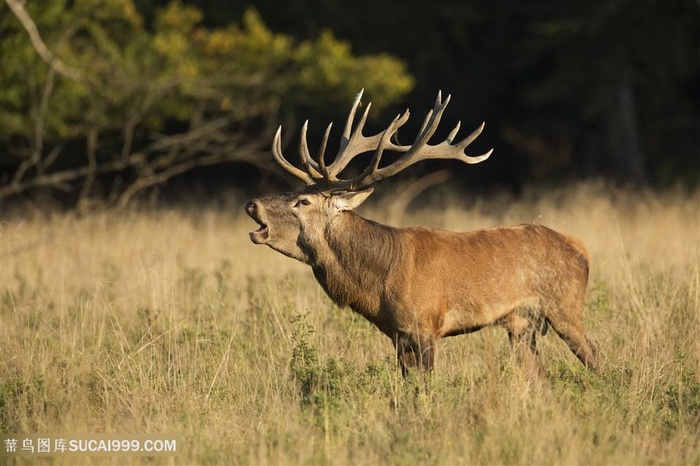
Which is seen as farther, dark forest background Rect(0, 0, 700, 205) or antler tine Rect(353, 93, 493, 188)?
dark forest background Rect(0, 0, 700, 205)

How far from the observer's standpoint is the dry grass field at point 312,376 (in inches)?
228

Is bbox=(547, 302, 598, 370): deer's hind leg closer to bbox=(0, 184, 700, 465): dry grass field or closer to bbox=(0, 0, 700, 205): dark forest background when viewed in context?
bbox=(0, 184, 700, 465): dry grass field

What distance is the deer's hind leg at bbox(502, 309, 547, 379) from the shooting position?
738 centimetres

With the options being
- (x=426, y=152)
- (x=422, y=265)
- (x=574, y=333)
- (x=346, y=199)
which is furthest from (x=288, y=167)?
(x=574, y=333)

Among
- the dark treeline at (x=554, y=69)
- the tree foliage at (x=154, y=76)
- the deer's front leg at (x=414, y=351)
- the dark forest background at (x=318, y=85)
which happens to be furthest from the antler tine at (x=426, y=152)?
the dark treeline at (x=554, y=69)

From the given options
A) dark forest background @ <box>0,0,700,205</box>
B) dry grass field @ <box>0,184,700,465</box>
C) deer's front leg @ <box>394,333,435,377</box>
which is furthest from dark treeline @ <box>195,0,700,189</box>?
deer's front leg @ <box>394,333,435,377</box>

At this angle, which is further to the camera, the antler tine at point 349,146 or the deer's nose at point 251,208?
the antler tine at point 349,146

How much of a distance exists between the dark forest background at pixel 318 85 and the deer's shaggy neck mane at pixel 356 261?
6113 millimetres

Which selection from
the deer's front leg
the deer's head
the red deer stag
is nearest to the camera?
the deer's front leg

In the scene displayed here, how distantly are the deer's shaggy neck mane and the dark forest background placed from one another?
6113 mm

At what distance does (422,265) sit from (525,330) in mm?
916

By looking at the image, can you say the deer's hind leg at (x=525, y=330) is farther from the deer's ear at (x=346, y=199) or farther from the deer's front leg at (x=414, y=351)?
the deer's ear at (x=346, y=199)

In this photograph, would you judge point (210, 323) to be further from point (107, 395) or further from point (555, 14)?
point (555, 14)

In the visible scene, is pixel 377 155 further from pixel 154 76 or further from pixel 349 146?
pixel 154 76
